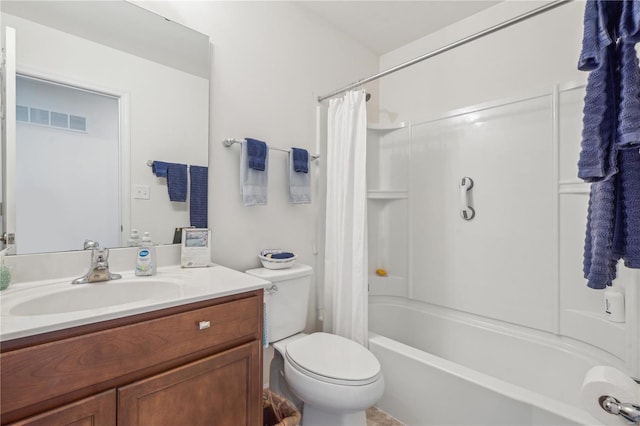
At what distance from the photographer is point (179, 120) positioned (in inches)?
58.2

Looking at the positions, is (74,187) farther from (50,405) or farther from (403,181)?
(403,181)

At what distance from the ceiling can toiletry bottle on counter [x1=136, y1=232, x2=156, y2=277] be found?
5.88 ft

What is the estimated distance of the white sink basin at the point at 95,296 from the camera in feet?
3.20

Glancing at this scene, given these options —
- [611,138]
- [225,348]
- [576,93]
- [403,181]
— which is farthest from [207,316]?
[576,93]

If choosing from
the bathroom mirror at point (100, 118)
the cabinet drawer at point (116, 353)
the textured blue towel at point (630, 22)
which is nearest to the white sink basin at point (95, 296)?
the cabinet drawer at point (116, 353)

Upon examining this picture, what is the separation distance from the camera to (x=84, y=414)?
31.3 inches

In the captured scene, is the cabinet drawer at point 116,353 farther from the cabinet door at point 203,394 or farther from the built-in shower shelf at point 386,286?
the built-in shower shelf at point 386,286

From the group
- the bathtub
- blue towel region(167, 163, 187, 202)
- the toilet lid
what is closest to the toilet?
the toilet lid

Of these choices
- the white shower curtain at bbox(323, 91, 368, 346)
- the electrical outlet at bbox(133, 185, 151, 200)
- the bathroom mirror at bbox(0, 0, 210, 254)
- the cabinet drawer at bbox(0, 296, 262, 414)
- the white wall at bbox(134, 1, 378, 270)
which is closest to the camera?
the cabinet drawer at bbox(0, 296, 262, 414)

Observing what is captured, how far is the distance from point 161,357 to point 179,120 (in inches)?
42.3

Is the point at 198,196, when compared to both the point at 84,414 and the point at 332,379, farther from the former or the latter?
the point at 332,379

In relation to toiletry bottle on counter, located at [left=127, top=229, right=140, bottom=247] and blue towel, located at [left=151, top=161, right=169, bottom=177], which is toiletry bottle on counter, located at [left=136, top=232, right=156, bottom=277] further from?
blue towel, located at [left=151, top=161, right=169, bottom=177]

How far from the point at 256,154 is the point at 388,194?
1.20 metres

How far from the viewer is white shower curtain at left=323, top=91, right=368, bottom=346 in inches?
70.4
